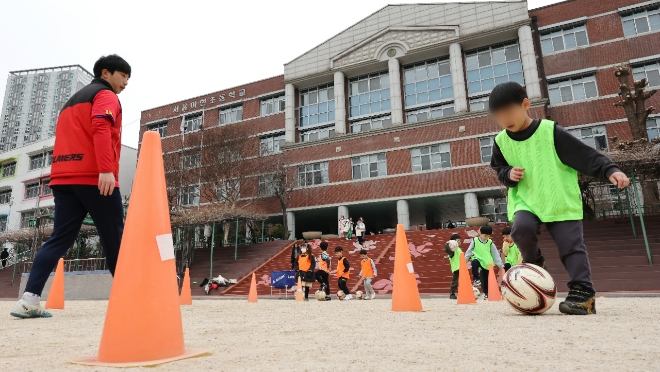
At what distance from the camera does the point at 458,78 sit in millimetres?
26688

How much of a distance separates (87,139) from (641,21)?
3072cm

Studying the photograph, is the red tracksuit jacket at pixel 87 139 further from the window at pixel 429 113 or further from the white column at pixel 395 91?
the window at pixel 429 113

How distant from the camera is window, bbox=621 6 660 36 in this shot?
23.6 m

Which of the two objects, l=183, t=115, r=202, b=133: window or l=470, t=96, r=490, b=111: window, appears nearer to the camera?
l=470, t=96, r=490, b=111: window

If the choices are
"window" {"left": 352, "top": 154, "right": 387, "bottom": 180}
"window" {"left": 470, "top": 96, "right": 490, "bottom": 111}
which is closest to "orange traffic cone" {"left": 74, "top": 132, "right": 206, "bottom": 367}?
"window" {"left": 352, "top": 154, "right": 387, "bottom": 180}

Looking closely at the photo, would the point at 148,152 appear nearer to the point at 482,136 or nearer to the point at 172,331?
the point at 172,331

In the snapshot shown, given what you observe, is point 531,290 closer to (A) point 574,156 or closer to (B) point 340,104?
(A) point 574,156

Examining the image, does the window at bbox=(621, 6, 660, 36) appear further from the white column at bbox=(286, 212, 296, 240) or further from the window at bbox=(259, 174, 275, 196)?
the window at bbox=(259, 174, 275, 196)

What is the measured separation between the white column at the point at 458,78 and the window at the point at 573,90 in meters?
5.33

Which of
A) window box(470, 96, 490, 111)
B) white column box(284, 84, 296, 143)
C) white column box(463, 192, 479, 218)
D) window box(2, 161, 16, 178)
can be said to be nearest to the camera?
white column box(463, 192, 479, 218)

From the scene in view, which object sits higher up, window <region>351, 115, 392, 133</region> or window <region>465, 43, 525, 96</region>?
window <region>465, 43, 525, 96</region>

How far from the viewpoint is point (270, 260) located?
20625 millimetres

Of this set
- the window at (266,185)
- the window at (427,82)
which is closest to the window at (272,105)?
the window at (266,185)

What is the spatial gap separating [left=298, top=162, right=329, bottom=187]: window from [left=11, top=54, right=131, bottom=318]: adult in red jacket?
2536cm
